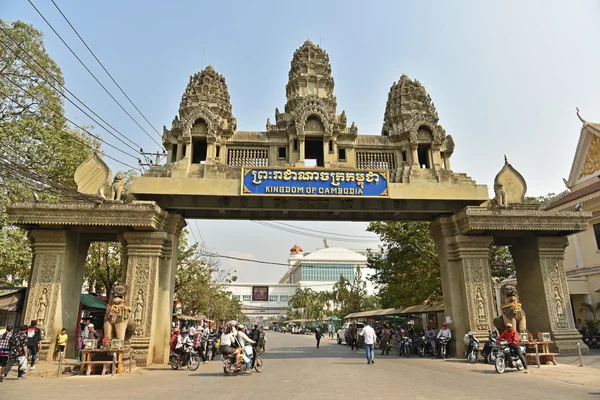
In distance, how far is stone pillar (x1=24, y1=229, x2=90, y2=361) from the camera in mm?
12758

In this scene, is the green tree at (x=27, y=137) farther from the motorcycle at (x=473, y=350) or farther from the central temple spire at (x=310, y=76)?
the motorcycle at (x=473, y=350)

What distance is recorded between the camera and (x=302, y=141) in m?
16.5

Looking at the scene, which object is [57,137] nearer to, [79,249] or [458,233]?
[79,249]

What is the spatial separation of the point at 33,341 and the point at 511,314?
14.3 meters

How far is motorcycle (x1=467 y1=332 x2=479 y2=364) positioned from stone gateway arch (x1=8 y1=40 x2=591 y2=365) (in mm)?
565

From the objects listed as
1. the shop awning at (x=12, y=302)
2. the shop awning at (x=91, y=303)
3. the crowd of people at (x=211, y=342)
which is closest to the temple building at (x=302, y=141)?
the crowd of people at (x=211, y=342)

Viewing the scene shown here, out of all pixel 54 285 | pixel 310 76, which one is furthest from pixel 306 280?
pixel 54 285

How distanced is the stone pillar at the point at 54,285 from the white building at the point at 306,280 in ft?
292

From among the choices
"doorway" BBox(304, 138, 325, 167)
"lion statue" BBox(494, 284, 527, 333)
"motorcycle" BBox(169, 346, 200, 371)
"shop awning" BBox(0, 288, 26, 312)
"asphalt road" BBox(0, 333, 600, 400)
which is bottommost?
"asphalt road" BBox(0, 333, 600, 400)

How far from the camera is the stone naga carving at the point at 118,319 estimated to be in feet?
37.7

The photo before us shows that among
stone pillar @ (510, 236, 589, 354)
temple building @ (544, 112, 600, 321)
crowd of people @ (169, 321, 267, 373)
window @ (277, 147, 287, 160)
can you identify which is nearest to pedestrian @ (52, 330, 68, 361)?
crowd of people @ (169, 321, 267, 373)

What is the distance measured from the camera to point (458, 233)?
1502 cm

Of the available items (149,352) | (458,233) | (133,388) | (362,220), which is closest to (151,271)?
(149,352)

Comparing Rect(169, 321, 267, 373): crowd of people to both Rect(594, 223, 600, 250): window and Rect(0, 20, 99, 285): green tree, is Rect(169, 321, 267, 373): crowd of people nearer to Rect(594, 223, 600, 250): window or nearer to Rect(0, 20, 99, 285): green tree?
Rect(0, 20, 99, 285): green tree
